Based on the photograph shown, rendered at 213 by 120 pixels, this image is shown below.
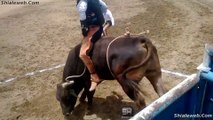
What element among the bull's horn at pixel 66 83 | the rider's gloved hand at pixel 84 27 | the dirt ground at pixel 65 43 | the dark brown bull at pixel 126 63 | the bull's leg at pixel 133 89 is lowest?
the dirt ground at pixel 65 43

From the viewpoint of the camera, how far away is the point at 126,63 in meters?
4.97

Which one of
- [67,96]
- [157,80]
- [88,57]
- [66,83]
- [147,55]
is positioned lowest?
[67,96]

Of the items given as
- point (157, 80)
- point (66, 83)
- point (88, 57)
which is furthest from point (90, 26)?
point (157, 80)

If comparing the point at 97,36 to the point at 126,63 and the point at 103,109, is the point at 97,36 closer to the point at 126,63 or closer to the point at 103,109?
the point at 126,63

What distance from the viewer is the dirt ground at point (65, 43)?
6301mm

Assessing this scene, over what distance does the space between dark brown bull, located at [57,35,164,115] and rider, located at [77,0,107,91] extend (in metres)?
0.10

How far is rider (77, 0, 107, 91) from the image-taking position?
5363 millimetres

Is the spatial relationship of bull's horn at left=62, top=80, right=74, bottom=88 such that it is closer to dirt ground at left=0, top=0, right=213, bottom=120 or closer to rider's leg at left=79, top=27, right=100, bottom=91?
rider's leg at left=79, top=27, right=100, bottom=91

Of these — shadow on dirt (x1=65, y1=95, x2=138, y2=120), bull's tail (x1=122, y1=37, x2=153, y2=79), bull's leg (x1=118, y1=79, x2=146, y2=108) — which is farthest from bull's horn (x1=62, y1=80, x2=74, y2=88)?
bull's tail (x1=122, y1=37, x2=153, y2=79)

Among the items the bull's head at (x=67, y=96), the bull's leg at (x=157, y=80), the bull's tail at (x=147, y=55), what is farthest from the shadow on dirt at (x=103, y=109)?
the bull's tail at (x=147, y=55)

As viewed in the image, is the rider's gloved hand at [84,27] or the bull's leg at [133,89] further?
the rider's gloved hand at [84,27]

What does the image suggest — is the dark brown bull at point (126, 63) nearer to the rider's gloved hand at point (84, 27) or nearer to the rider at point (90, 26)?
the rider at point (90, 26)

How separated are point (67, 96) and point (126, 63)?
1356mm

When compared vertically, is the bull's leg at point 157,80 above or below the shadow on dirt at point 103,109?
above
